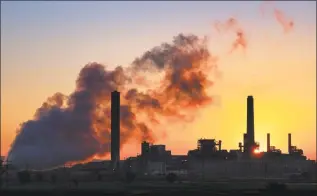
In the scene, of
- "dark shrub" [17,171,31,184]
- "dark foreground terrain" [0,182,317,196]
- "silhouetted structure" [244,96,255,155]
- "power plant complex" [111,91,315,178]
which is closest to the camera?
"dark foreground terrain" [0,182,317,196]

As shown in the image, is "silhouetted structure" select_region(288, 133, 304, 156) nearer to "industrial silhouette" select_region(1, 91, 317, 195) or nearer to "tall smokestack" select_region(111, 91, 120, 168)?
"industrial silhouette" select_region(1, 91, 317, 195)

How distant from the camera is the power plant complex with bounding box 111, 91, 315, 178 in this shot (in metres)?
147

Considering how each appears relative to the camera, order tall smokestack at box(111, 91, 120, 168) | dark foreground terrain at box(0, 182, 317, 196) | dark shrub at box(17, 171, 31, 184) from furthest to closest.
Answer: tall smokestack at box(111, 91, 120, 168), dark shrub at box(17, 171, 31, 184), dark foreground terrain at box(0, 182, 317, 196)

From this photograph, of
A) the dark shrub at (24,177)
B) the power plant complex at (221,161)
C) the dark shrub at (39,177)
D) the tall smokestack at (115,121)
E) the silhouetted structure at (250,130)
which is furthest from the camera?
the silhouetted structure at (250,130)

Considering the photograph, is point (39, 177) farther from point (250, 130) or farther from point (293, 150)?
point (293, 150)

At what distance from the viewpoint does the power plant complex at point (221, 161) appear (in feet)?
484

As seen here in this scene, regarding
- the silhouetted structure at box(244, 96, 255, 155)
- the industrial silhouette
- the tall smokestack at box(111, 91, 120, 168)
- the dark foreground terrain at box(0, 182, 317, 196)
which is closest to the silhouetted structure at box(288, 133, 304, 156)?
the industrial silhouette

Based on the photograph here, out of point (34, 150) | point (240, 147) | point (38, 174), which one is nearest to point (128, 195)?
point (38, 174)

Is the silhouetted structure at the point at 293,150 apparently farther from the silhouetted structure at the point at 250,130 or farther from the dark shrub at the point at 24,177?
the dark shrub at the point at 24,177

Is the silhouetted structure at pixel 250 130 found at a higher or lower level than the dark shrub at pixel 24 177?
higher

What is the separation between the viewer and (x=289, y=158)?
172000 mm

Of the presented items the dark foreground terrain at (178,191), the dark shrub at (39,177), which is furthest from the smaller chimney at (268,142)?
the dark foreground terrain at (178,191)

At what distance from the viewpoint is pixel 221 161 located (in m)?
160

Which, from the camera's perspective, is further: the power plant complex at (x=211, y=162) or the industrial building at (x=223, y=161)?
the industrial building at (x=223, y=161)
